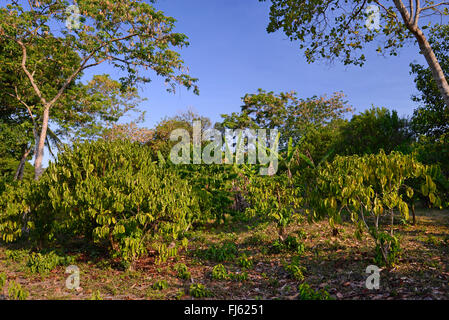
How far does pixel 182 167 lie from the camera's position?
1135 cm

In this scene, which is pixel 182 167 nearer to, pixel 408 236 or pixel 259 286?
pixel 259 286

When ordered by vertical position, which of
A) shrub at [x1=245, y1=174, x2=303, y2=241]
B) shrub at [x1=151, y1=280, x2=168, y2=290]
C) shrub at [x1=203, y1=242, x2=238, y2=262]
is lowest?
shrub at [x1=151, y1=280, x2=168, y2=290]

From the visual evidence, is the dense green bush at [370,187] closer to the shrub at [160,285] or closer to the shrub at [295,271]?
the shrub at [295,271]

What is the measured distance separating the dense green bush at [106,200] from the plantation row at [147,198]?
0.02 m

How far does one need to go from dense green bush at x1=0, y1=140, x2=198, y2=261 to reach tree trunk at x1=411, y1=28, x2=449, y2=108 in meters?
6.79

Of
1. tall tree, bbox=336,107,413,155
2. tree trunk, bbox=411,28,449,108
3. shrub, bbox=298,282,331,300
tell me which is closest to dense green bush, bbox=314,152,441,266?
shrub, bbox=298,282,331,300

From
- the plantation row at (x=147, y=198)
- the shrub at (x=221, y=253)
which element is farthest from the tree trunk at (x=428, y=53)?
the shrub at (x=221, y=253)

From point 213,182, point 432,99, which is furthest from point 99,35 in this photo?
point 432,99

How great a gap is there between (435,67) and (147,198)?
7.83 metres

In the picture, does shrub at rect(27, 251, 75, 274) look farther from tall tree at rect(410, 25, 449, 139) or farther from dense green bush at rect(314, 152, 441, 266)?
tall tree at rect(410, 25, 449, 139)

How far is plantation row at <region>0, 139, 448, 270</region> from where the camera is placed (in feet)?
16.7

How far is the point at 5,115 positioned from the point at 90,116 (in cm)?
518

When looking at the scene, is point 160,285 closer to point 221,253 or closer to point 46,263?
point 221,253

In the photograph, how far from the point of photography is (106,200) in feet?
19.4
